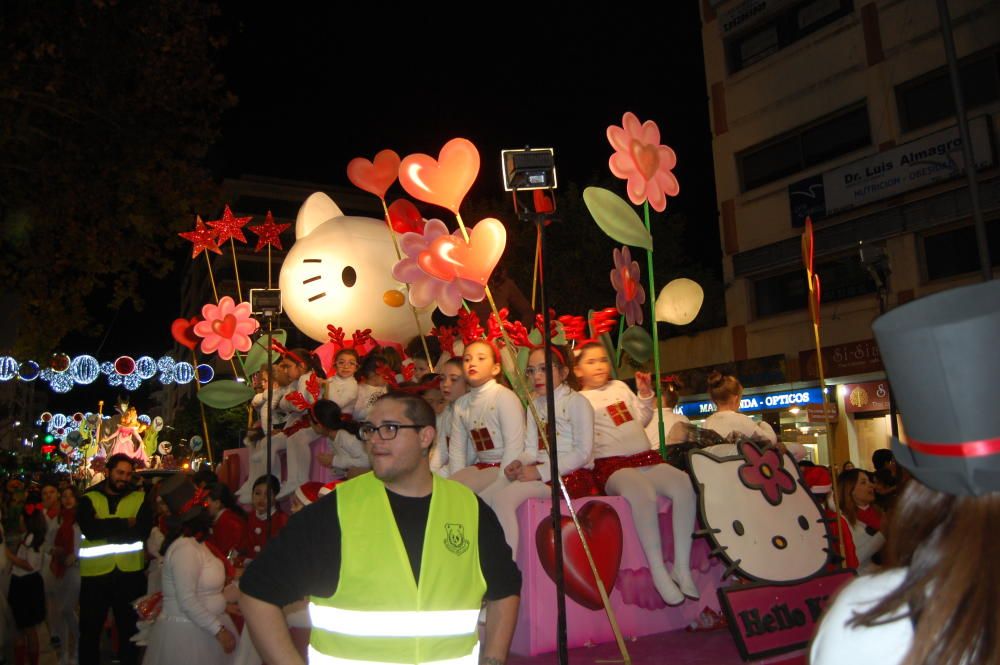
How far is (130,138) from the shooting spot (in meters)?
10.8

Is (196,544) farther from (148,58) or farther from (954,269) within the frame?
(954,269)

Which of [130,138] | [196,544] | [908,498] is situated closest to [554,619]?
[196,544]

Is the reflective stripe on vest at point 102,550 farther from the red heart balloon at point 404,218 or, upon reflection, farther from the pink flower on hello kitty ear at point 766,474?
the pink flower on hello kitty ear at point 766,474

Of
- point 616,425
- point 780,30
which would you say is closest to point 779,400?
point 780,30

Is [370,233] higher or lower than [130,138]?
lower

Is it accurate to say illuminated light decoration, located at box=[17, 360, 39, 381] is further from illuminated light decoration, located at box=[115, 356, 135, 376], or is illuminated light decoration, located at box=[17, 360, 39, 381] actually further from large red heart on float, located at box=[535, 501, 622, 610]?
large red heart on float, located at box=[535, 501, 622, 610]

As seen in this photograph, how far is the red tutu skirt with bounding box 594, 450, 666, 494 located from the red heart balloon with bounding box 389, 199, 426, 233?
336 cm

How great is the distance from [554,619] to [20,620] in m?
6.08

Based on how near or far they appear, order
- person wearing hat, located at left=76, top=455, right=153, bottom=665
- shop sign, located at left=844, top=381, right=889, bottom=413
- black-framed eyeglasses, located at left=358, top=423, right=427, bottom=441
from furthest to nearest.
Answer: shop sign, located at left=844, top=381, right=889, bottom=413 → person wearing hat, located at left=76, top=455, right=153, bottom=665 → black-framed eyeglasses, located at left=358, top=423, right=427, bottom=441

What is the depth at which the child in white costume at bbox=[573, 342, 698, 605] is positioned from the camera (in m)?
5.52

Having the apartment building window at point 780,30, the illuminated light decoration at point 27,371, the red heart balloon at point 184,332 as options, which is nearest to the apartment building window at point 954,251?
the apartment building window at point 780,30

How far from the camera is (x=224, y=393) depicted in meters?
8.70

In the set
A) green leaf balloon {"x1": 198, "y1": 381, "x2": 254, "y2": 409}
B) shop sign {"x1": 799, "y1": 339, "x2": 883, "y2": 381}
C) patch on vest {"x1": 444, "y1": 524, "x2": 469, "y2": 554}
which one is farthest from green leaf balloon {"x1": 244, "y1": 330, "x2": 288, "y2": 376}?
shop sign {"x1": 799, "y1": 339, "x2": 883, "y2": 381}

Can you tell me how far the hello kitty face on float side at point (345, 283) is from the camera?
28.9 feet
